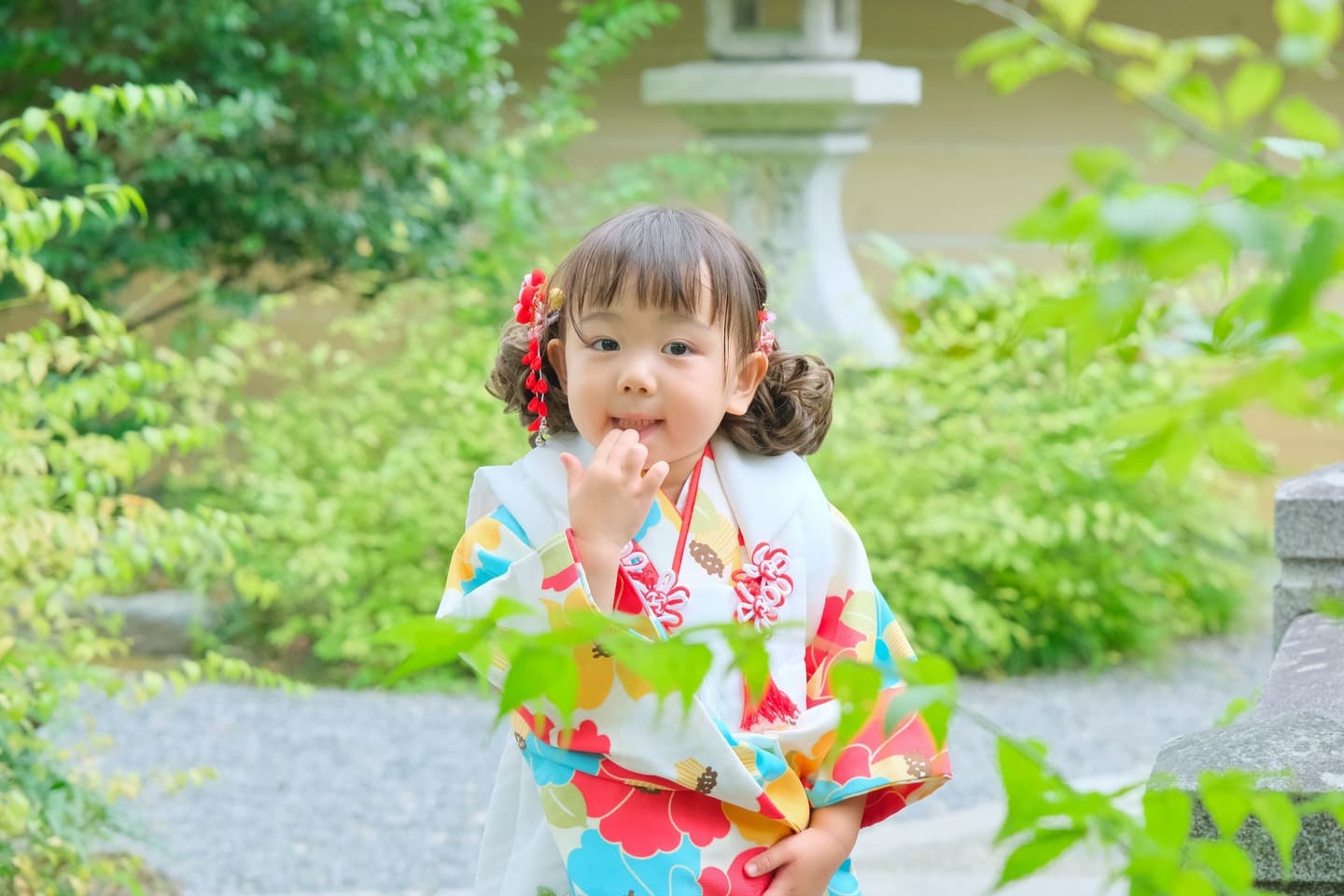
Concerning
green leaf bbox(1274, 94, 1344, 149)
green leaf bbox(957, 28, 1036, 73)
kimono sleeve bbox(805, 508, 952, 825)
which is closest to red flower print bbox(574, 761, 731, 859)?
kimono sleeve bbox(805, 508, 952, 825)

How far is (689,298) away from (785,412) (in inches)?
11.9

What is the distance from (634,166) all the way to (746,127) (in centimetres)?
60

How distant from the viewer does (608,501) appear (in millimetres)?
1755

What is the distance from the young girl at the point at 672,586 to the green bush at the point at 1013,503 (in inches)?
124

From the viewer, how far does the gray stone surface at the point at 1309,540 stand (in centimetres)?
295

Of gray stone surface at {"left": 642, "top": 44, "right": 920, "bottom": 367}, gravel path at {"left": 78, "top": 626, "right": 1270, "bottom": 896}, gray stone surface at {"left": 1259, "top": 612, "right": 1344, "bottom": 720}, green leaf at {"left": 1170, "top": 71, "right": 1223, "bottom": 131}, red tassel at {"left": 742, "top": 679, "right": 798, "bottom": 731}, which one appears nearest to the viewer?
green leaf at {"left": 1170, "top": 71, "right": 1223, "bottom": 131}

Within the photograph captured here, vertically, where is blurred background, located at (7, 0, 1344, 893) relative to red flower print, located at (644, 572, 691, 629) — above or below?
below

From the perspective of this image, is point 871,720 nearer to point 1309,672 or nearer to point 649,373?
point 649,373

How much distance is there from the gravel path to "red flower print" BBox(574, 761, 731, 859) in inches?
69.4

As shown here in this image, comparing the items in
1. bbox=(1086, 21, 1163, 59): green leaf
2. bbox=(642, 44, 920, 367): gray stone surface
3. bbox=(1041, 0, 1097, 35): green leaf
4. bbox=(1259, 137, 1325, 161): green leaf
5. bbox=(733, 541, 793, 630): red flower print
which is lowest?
bbox=(642, 44, 920, 367): gray stone surface

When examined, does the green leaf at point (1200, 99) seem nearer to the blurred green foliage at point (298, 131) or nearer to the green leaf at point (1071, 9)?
the green leaf at point (1071, 9)

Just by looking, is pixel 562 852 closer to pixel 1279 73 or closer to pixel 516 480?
pixel 516 480

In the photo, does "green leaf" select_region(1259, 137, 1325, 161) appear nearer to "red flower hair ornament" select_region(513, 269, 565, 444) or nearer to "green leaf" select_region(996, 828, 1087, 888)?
"green leaf" select_region(996, 828, 1087, 888)

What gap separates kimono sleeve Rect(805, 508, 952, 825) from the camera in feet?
6.14
